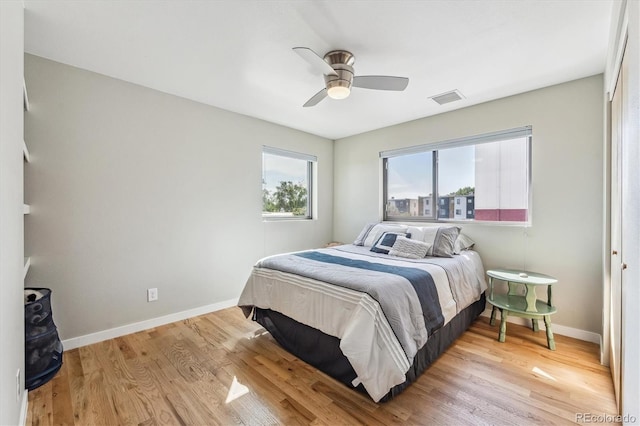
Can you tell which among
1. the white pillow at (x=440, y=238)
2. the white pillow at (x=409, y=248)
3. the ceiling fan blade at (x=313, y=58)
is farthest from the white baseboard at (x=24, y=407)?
the white pillow at (x=440, y=238)

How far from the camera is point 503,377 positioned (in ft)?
6.43

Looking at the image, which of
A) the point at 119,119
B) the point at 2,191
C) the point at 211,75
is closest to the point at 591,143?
the point at 211,75

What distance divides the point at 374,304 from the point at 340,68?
1739mm

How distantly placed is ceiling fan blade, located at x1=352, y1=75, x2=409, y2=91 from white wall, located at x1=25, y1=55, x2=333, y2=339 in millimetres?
1875

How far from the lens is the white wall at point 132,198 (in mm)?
2244

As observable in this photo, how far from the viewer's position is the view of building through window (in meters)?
2.98

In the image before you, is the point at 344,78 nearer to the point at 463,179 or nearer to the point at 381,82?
the point at 381,82

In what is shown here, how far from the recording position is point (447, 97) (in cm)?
296

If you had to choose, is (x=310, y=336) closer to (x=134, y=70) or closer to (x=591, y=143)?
(x=134, y=70)

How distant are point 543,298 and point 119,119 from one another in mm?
4489

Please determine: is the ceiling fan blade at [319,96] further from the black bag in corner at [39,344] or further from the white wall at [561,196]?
the black bag in corner at [39,344]

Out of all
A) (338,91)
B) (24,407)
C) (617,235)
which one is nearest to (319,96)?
(338,91)

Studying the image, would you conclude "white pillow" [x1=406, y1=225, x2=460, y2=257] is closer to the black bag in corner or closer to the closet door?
the closet door

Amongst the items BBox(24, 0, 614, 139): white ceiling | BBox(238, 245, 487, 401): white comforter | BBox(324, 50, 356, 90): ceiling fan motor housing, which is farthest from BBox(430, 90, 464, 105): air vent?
BBox(238, 245, 487, 401): white comforter
